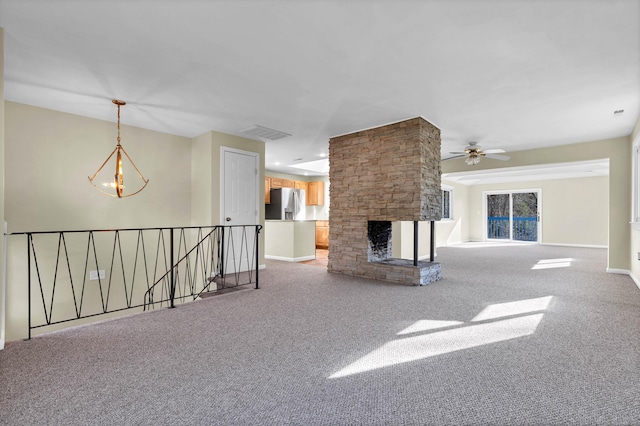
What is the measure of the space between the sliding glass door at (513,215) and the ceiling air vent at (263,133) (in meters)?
9.22

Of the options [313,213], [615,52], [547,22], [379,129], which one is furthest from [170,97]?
[313,213]

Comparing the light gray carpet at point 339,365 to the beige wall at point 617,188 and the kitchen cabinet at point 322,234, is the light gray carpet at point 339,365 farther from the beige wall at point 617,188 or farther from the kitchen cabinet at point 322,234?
the kitchen cabinet at point 322,234

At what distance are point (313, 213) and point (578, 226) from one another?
806cm

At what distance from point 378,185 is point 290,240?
8.86 feet

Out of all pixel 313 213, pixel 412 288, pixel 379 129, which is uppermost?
pixel 379 129

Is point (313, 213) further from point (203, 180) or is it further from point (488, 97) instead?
point (488, 97)

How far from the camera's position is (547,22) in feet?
7.27

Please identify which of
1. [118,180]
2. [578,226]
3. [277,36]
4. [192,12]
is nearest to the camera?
[192,12]

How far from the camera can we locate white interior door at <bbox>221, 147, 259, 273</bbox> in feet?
17.1

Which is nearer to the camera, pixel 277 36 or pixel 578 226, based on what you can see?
pixel 277 36

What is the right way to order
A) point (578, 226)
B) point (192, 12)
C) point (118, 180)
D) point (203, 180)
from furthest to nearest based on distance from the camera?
point (578, 226)
point (203, 180)
point (118, 180)
point (192, 12)

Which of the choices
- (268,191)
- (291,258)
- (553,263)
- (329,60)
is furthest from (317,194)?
(329,60)

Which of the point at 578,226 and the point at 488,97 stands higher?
the point at 488,97

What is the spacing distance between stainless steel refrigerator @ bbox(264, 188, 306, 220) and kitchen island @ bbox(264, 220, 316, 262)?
1.67 m
